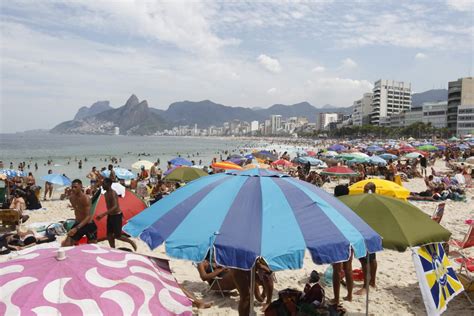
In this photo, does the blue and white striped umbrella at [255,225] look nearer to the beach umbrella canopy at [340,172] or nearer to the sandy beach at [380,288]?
the sandy beach at [380,288]

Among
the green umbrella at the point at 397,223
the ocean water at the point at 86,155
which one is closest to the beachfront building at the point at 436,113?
the ocean water at the point at 86,155

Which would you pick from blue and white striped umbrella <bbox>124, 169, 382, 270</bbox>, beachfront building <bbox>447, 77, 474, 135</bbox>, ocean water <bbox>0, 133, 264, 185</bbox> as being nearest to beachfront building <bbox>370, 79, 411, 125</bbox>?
beachfront building <bbox>447, 77, 474, 135</bbox>

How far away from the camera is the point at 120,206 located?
717 centimetres

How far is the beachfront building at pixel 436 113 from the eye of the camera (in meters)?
95.6

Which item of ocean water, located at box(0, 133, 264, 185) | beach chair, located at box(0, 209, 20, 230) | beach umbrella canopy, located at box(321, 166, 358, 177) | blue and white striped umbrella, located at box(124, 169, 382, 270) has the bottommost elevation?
ocean water, located at box(0, 133, 264, 185)

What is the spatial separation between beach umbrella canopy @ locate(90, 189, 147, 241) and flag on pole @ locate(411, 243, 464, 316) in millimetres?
4969

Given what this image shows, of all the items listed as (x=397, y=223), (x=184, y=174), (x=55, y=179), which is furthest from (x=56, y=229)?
(x=397, y=223)

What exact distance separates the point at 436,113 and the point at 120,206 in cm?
10686

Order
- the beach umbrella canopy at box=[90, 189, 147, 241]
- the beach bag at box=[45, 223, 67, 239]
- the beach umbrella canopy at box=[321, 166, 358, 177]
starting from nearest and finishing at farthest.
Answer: the beach umbrella canopy at box=[90, 189, 147, 241], the beach bag at box=[45, 223, 67, 239], the beach umbrella canopy at box=[321, 166, 358, 177]

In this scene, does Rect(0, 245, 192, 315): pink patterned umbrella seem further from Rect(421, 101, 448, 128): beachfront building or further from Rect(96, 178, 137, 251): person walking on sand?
Rect(421, 101, 448, 128): beachfront building

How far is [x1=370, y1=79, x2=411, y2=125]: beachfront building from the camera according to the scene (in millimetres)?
122375

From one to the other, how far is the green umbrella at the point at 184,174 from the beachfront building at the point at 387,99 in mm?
119011

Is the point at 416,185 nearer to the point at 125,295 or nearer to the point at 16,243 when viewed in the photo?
the point at 16,243

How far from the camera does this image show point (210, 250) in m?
2.82
